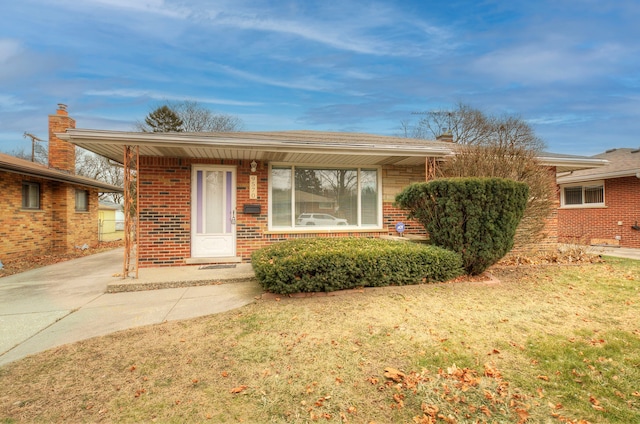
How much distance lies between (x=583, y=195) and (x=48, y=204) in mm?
20858

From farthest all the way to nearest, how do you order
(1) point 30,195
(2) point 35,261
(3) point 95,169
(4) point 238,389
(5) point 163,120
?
(3) point 95,169 → (5) point 163,120 → (1) point 30,195 → (2) point 35,261 → (4) point 238,389

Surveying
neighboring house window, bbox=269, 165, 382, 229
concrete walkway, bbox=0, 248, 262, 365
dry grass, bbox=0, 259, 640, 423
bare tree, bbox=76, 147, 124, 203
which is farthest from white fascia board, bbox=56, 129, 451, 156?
bare tree, bbox=76, 147, 124, 203

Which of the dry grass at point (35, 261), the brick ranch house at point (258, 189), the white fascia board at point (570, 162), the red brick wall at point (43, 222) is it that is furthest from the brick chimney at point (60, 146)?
the white fascia board at point (570, 162)

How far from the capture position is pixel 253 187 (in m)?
7.40

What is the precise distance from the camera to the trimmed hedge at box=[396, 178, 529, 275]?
212 inches

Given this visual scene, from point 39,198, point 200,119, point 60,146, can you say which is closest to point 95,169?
point 200,119

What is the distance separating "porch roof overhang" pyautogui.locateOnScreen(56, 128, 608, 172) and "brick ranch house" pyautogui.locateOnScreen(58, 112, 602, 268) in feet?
0.07

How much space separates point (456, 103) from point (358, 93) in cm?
1275

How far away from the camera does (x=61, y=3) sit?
6793 millimetres

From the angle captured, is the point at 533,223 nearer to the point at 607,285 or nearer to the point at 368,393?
the point at 607,285

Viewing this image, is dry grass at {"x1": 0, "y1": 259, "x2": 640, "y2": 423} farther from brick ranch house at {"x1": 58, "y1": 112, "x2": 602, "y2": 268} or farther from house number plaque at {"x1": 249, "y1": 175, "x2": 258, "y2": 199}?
house number plaque at {"x1": 249, "y1": 175, "x2": 258, "y2": 199}

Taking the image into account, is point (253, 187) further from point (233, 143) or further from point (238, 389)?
point (238, 389)

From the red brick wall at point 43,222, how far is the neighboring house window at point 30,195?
0.43 feet

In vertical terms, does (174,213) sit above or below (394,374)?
above
